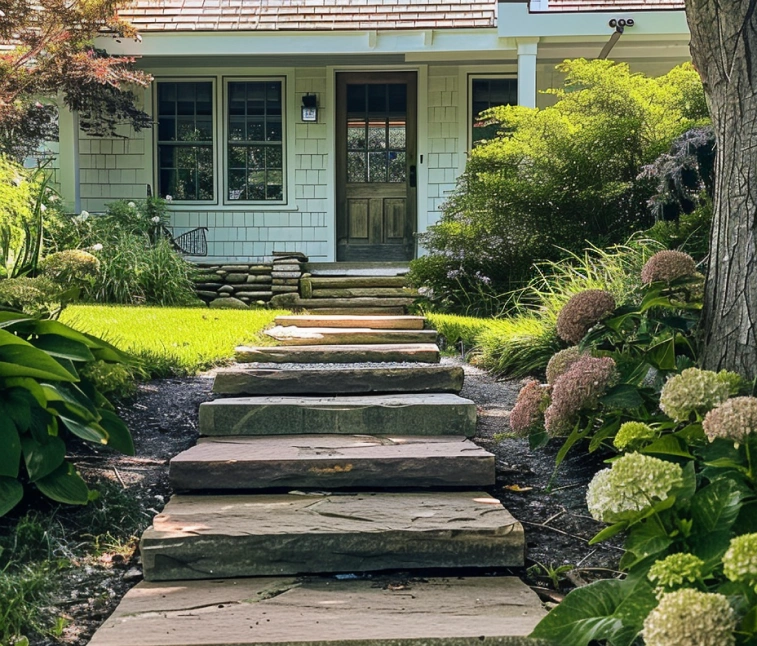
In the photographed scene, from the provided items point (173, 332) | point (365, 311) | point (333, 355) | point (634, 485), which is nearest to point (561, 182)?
point (365, 311)

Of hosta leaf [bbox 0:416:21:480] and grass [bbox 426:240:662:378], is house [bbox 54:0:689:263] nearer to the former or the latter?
grass [bbox 426:240:662:378]

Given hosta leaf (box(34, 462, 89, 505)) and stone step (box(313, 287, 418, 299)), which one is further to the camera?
stone step (box(313, 287, 418, 299))

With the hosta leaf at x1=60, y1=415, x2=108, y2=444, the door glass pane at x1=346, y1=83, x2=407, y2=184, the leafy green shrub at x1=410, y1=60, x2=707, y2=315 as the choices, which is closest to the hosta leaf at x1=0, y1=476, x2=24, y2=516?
the hosta leaf at x1=60, y1=415, x2=108, y2=444

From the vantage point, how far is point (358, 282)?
9.81 metres

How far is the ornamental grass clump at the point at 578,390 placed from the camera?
101 inches

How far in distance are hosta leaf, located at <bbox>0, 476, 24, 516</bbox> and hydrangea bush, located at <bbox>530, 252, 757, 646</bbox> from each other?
5.51 feet

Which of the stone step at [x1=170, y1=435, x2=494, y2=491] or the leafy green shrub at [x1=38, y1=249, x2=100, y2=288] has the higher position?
the leafy green shrub at [x1=38, y1=249, x2=100, y2=288]

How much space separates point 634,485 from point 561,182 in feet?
19.5

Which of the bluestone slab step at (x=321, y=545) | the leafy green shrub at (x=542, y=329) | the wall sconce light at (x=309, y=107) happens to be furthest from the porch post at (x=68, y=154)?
the bluestone slab step at (x=321, y=545)

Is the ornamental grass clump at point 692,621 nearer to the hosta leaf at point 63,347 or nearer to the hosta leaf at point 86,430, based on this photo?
the hosta leaf at point 86,430

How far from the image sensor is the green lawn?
4.85 meters

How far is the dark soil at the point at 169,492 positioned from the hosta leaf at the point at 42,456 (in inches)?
12.3

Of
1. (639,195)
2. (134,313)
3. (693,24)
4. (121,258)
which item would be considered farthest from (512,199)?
(693,24)

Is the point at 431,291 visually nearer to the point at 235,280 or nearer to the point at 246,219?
the point at 235,280
